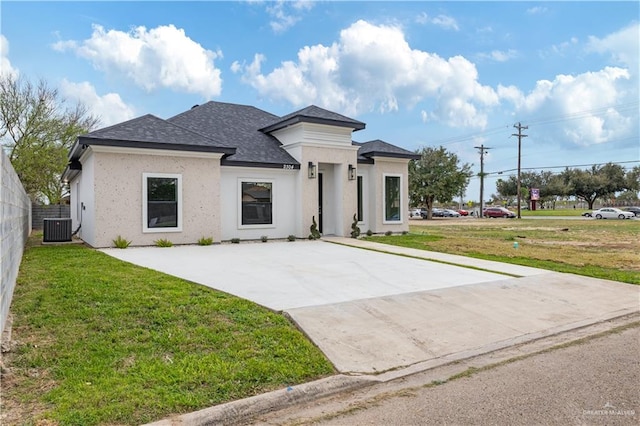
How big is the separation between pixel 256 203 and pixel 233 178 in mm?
1259

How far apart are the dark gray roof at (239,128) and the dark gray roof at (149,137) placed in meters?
1.19

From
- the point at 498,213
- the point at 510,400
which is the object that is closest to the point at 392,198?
the point at 510,400

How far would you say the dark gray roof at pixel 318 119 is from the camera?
16.3 meters

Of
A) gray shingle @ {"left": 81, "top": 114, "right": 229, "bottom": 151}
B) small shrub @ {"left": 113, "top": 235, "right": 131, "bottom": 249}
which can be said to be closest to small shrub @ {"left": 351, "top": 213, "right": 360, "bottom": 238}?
gray shingle @ {"left": 81, "top": 114, "right": 229, "bottom": 151}

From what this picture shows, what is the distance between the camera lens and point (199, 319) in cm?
551

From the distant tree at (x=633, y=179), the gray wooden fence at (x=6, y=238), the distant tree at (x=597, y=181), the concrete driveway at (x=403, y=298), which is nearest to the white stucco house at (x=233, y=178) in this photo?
the concrete driveway at (x=403, y=298)

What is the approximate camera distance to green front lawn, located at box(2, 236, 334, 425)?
11.5 feet

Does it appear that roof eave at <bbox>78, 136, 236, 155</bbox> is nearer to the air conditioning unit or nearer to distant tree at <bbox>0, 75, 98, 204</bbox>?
the air conditioning unit

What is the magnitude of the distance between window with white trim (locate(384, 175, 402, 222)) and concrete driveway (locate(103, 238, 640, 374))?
295 inches

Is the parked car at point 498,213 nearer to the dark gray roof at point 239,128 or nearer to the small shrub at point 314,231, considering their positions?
the dark gray roof at point 239,128

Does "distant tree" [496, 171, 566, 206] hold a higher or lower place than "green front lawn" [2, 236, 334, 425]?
higher

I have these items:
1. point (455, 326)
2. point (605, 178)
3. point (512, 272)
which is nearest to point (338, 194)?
point (512, 272)

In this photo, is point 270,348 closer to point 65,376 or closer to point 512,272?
point 65,376

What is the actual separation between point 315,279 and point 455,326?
3.27 metres
